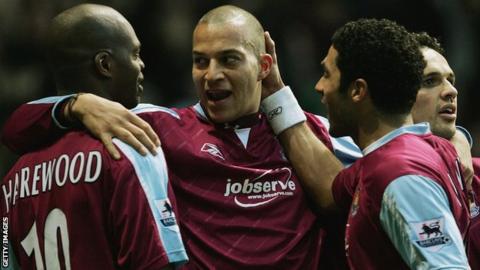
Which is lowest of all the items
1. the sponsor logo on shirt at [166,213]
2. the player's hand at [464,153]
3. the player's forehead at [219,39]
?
the player's hand at [464,153]

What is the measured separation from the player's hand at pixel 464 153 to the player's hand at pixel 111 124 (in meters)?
1.60

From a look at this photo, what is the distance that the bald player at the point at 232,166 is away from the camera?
163 inches

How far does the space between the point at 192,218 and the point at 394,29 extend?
3.87 feet

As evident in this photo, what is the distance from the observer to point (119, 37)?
12.6 feet

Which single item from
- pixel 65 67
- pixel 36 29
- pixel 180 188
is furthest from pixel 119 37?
pixel 36 29

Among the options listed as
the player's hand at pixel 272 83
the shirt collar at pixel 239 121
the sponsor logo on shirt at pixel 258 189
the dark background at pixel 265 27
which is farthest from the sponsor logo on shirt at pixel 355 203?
the dark background at pixel 265 27

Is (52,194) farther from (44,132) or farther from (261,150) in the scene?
(261,150)

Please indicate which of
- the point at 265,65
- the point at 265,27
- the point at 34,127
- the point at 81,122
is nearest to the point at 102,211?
the point at 81,122

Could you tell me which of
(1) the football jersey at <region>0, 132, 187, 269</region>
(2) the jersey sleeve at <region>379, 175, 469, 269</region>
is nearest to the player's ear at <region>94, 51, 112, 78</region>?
(1) the football jersey at <region>0, 132, 187, 269</region>

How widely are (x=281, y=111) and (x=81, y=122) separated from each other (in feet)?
3.44

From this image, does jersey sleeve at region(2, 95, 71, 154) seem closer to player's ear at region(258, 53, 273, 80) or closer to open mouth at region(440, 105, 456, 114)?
player's ear at region(258, 53, 273, 80)

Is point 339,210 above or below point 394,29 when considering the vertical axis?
below

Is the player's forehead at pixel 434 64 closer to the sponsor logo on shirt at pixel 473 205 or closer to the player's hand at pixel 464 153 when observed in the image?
the player's hand at pixel 464 153

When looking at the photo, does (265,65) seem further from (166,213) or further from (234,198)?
(166,213)
